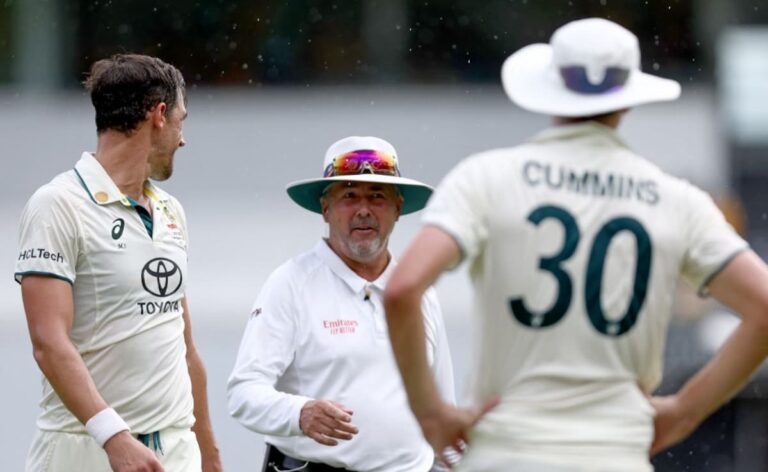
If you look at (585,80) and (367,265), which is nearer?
(585,80)

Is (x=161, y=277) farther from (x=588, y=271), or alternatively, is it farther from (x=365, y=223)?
(x=588, y=271)

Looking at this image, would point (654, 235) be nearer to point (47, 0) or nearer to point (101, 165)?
point (101, 165)

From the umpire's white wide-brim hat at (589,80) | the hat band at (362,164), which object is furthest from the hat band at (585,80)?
the hat band at (362,164)

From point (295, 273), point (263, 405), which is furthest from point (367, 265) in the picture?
point (263, 405)

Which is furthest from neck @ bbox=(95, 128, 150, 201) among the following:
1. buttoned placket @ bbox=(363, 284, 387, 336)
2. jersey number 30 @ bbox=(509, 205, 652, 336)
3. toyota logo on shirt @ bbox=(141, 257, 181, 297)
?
jersey number 30 @ bbox=(509, 205, 652, 336)

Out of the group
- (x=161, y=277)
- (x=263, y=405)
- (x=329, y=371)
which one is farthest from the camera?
(x=329, y=371)

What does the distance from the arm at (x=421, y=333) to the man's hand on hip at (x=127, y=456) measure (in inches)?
48.0

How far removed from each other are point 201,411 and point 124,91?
3.69 feet

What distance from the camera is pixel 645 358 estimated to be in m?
3.96

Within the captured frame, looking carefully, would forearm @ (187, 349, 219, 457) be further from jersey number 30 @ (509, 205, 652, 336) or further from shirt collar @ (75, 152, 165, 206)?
jersey number 30 @ (509, 205, 652, 336)

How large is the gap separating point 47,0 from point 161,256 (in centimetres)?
1309

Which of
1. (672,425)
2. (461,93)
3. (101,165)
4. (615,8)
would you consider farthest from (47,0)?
(672,425)

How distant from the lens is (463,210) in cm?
379

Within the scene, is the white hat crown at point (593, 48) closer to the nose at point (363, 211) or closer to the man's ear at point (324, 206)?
the nose at point (363, 211)
